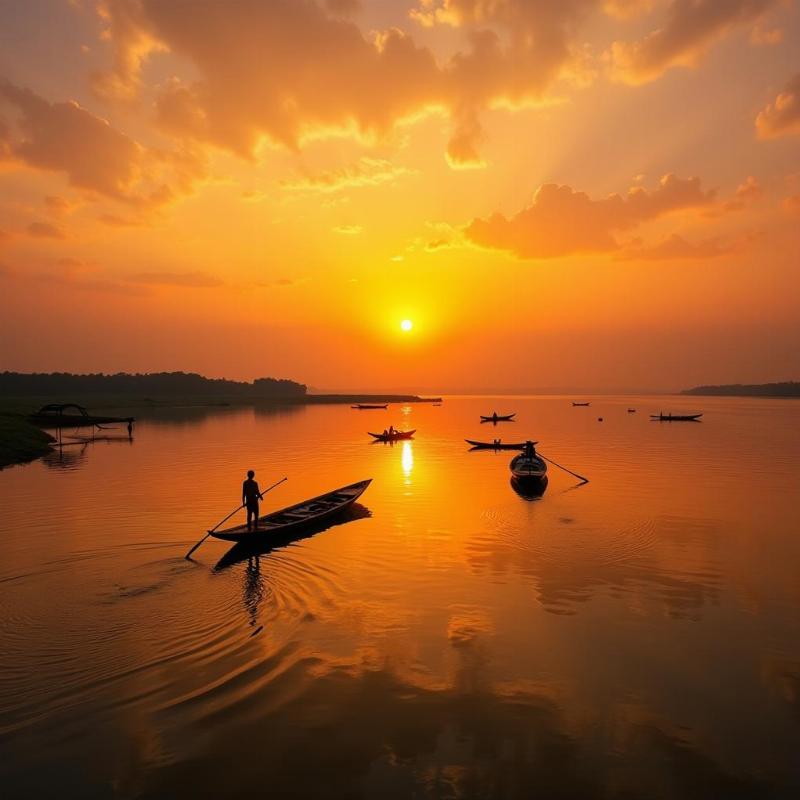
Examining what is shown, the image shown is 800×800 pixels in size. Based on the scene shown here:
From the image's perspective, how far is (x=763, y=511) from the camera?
91.4ft

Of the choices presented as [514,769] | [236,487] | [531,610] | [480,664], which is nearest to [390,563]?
[531,610]

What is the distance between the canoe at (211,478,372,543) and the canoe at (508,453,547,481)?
11088mm

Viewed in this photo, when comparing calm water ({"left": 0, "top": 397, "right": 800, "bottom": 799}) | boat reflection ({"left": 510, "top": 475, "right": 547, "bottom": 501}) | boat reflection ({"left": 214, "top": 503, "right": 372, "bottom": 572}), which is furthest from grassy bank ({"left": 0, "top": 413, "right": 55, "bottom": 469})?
boat reflection ({"left": 510, "top": 475, "right": 547, "bottom": 501})

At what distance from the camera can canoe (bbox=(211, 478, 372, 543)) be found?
765 inches

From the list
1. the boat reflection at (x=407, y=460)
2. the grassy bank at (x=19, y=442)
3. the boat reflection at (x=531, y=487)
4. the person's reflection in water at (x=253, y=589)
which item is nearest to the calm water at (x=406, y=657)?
the person's reflection in water at (x=253, y=589)

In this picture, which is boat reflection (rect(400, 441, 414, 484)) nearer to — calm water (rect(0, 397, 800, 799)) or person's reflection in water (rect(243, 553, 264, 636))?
calm water (rect(0, 397, 800, 799))

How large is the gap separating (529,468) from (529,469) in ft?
0.29

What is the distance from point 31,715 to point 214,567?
8.88 m

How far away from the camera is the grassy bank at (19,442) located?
4544cm

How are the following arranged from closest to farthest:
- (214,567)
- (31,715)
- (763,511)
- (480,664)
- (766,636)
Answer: (31,715) < (480,664) < (766,636) < (214,567) < (763,511)

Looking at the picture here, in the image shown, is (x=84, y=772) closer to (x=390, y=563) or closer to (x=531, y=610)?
(x=531, y=610)

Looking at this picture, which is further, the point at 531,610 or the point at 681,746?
the point at 531,610

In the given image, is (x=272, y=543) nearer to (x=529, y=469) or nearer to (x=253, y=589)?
(x=253, y=589)

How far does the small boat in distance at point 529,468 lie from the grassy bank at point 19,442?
40.2 meters
